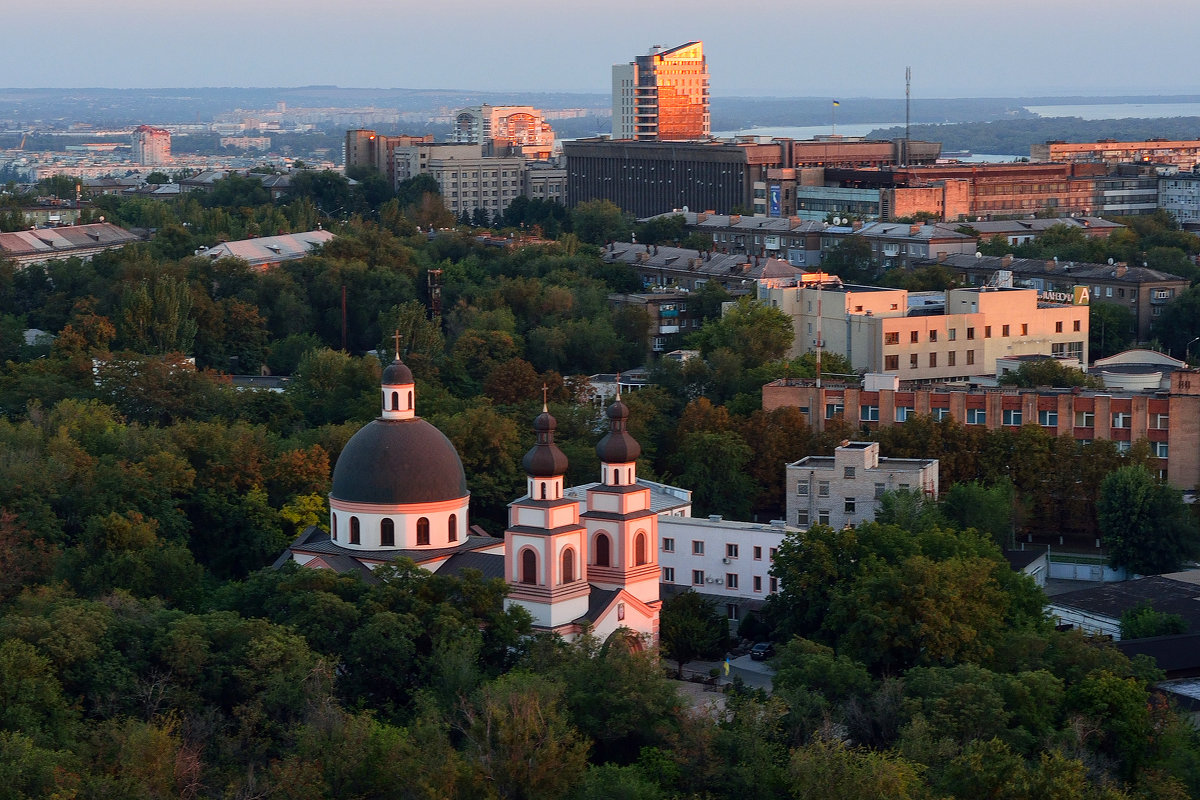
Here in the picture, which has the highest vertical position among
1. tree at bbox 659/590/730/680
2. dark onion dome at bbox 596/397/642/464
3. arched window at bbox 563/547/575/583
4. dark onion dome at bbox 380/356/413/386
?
dark onion dome at bbox 380/356/413/386

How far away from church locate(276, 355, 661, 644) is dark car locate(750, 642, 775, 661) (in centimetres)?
306

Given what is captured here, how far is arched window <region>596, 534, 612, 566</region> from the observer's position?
128 feet

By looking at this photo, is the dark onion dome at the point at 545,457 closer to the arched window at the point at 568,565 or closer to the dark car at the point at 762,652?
the arched window at the point at 568,565

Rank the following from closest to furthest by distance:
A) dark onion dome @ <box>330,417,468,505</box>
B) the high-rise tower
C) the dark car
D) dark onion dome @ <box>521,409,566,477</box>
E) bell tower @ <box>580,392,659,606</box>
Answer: dark onion dome @ <box>521,409,566,477</box>, bell tower @ <box>580,392,659,606</box>, dark onion dome @ <box>330,417,468,505</box>, the dark car, the high-rise tower

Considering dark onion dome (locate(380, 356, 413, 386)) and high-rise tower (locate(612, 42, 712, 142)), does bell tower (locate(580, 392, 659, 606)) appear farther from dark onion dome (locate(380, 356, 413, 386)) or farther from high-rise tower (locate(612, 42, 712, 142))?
high-rise tower (locate(612, 42, 712, 142))

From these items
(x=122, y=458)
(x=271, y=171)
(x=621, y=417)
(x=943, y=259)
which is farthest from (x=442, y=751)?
(x=271, y=171)

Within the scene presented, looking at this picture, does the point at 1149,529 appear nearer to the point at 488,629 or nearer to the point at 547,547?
the point at 547,547

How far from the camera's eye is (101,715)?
3466 cm

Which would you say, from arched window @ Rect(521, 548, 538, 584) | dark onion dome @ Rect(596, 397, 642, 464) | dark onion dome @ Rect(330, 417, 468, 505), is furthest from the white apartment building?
arched window @ Rect(521, 548, 538, 584)

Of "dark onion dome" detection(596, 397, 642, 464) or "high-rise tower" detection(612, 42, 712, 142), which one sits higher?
"high-rise tower" detection(612, 42, 712, 142)

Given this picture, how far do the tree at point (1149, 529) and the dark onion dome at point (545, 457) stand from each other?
51.7ft

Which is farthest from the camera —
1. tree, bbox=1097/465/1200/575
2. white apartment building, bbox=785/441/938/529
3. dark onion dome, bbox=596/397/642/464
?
white apartment building, bbox=785/441/938/529

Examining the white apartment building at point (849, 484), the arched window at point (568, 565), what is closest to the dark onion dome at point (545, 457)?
the arched window at point (568, 565)

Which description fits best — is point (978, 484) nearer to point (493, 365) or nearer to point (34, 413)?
point (493, 365)
